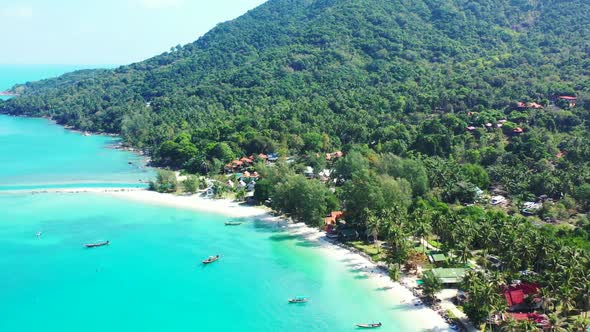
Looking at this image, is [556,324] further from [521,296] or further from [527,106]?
[527,106]


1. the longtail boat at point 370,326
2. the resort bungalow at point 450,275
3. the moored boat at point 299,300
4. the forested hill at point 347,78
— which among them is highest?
the forested hill at point 347,78

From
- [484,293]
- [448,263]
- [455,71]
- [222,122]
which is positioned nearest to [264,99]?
[222,122]

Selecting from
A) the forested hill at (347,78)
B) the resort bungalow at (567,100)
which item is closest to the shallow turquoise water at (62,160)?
the forested hill at (347,78)

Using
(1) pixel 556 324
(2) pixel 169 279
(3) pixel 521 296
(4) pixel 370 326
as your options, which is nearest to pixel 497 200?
(3) pixel 521 296

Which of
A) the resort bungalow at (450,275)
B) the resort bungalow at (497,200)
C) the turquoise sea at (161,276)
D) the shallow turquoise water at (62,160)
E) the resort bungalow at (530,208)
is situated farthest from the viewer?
the shallow turquoise water at (62,160)

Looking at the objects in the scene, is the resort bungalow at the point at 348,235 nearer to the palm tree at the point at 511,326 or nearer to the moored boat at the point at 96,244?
the palm tree at the point at 511,326

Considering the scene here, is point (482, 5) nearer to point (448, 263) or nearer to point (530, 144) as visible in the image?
point (530, 144)
